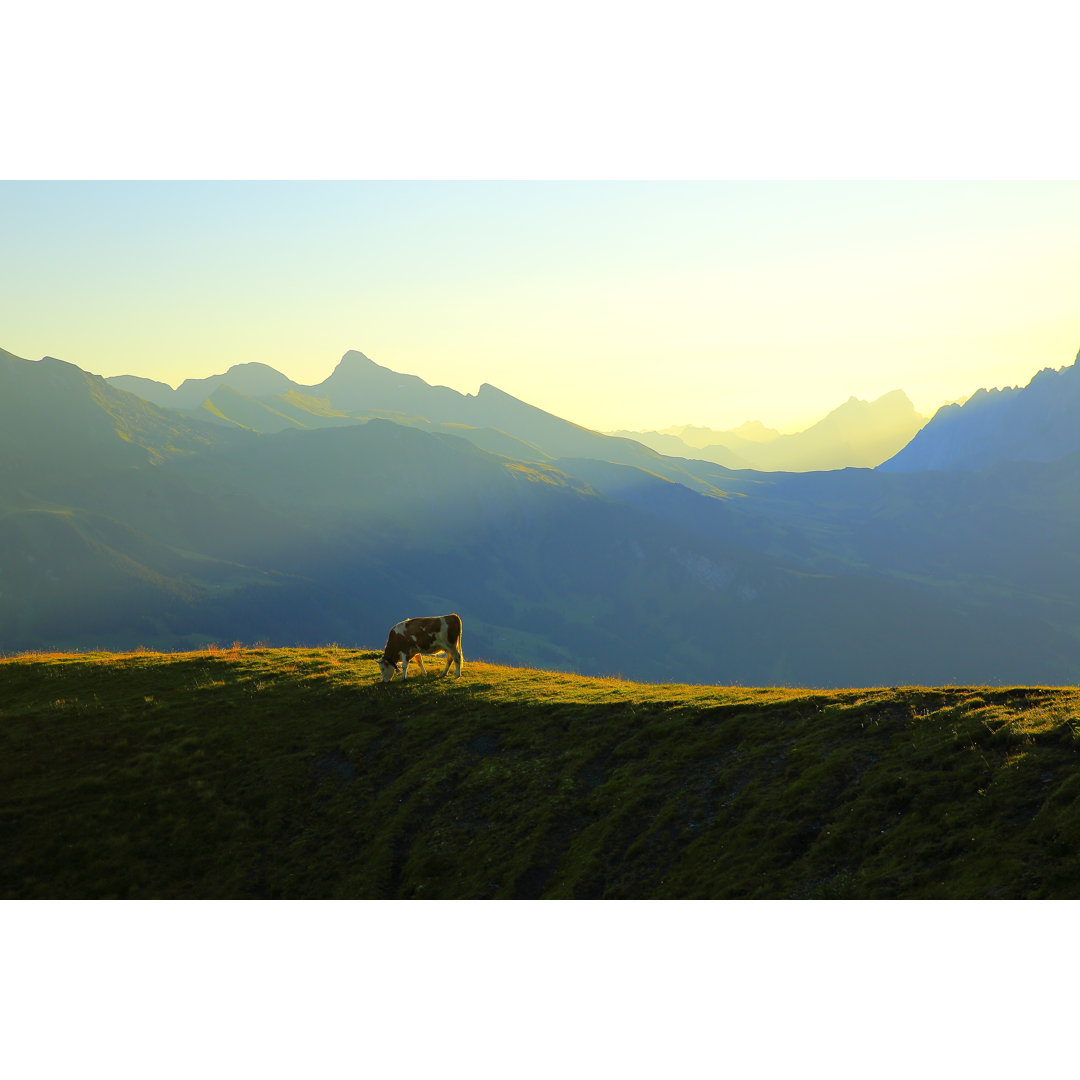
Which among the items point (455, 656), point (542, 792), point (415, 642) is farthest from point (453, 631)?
point (542, 792)

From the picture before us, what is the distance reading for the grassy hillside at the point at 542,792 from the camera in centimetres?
1467

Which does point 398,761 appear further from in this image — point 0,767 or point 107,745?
point 0,767

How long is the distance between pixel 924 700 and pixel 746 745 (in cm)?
A: 551

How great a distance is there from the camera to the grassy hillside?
578 inches

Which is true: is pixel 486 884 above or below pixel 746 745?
below

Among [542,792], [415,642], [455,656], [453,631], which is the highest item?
[453,631]

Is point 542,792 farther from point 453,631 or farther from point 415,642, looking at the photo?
point 453,631

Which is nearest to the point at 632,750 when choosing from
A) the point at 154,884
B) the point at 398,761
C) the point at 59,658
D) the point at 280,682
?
the point at 398,761

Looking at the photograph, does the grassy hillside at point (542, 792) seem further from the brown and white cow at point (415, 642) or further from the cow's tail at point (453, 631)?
the cow's tail at point (453, 631)

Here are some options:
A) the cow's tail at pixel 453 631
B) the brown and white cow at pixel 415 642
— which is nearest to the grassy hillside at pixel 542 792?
the brown and white cow at pixel 415 642

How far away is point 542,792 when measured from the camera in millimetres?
20547

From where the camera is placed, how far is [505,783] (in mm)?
21281

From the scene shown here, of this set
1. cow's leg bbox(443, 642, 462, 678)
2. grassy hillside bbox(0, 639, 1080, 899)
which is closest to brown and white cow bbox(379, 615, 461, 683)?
cow's leg bbox(443, 642, 462, 678)

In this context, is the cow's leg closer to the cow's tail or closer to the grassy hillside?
the cow's tail
